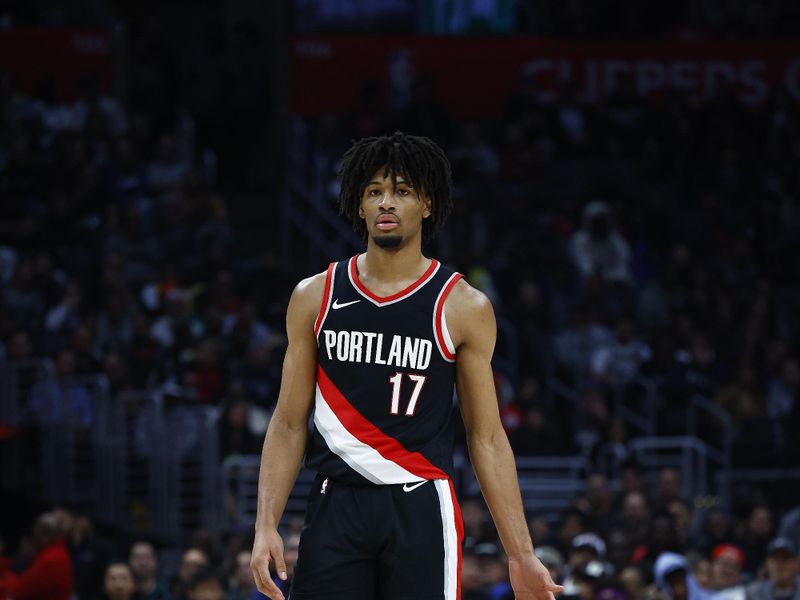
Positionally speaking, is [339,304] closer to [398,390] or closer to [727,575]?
[398,390]

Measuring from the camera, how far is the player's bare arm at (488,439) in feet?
18.2

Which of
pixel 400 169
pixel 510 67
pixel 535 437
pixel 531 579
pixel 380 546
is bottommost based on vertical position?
pixel 535 437

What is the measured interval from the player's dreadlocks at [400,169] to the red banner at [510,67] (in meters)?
15.3

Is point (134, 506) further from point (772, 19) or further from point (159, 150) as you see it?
point (772, 19)

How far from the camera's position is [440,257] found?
1758cm

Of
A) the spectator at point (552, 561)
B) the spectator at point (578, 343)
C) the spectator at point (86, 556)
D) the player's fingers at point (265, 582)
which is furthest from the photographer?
the spectator at point (578, 343)

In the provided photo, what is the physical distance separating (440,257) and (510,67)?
4.80 m

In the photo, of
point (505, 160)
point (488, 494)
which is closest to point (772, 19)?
point (505, 160)

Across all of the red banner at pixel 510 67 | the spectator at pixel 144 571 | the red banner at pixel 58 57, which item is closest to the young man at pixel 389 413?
the spectator at pixel 144 571

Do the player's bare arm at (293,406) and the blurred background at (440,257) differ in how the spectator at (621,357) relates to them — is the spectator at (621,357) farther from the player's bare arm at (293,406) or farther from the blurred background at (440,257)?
the player's bare arm at (293,406)

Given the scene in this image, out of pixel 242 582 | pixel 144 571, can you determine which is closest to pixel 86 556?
pixel 144 571

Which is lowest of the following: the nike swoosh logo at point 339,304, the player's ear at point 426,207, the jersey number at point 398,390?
the jersey number at point 398,390

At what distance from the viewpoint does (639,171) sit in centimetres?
2036

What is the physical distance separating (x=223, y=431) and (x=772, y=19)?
1122cm
